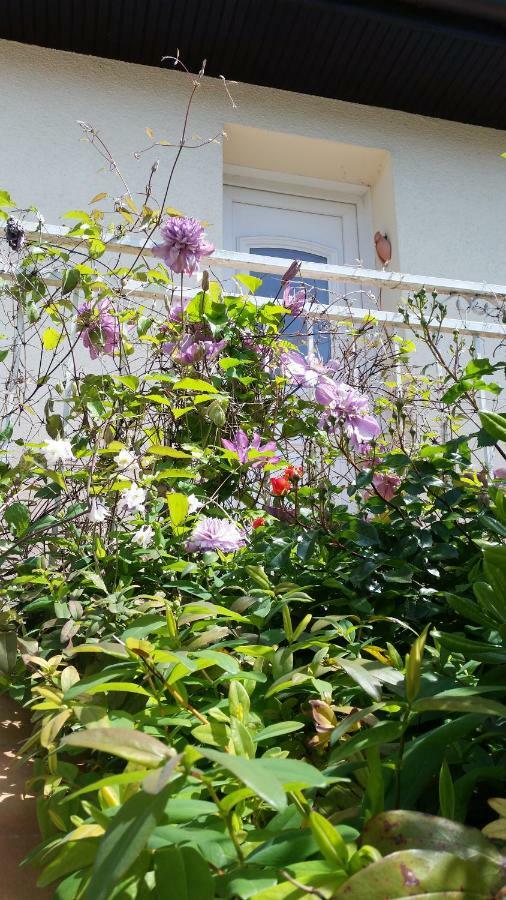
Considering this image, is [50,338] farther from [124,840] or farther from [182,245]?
[124,840]

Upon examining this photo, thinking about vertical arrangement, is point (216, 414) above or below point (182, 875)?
above

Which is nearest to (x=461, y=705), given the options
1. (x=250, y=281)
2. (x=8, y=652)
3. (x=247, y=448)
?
(x=8, y=652)

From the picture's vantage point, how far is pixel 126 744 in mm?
744

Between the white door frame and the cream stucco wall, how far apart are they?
0.18ft

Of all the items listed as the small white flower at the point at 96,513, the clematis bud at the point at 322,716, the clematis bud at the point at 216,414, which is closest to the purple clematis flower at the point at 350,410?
the clematis bud at the point at 216,414

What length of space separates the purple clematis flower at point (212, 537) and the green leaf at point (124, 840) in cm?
109

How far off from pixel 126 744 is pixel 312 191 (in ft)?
17.4

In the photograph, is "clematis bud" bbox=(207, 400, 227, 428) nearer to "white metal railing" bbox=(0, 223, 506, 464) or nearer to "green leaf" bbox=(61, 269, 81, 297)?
"green leaf" bbox=(61, 269, 81, 297)

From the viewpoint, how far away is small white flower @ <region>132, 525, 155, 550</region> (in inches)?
71.9

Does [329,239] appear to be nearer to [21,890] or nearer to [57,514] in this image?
[57,514]

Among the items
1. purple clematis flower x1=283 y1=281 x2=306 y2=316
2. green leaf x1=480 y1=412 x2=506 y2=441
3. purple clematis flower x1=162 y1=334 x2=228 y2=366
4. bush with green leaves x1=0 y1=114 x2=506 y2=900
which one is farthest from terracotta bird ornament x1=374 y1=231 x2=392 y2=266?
green leaf x1=480 y1=412 x2=506 y2=441

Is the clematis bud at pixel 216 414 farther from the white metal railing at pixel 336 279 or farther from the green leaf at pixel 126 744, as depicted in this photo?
the green leaf at pixel 126 744

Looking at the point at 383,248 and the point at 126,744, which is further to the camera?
the point at 383,248

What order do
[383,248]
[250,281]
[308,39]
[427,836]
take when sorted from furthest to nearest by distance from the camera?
1. [383,248]
2. [308,39]
3. [250,281]
4. [427,836]
